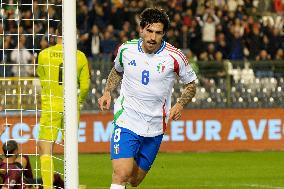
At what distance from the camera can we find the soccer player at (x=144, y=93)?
1005 centimetres

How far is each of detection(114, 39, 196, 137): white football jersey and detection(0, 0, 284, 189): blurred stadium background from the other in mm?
3951

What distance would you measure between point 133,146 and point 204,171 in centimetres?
719

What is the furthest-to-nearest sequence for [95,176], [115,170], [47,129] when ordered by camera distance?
[95,176] < [47,129] < [115,170]

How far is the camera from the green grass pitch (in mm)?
15266

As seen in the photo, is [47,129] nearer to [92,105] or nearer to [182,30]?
[92,105]

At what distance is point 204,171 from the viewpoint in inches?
678

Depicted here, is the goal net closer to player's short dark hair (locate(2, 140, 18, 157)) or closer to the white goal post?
player's short dark hair (locate(2, 140, 18, 157))

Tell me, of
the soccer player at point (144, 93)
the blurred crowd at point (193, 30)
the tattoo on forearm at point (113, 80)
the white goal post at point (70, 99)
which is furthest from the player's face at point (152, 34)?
the blurred crowd at point (193, 30)

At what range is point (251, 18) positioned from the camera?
2567 centimetres

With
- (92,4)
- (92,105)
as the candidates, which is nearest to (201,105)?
(92,105)

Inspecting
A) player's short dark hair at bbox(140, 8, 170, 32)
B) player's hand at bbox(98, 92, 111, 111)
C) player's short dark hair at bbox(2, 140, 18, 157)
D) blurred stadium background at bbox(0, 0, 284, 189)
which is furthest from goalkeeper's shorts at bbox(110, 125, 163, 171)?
blurred stadium background at bbox(0, 0, 284, 189)

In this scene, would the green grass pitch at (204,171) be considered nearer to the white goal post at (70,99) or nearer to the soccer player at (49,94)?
the soccer player at (49,94)

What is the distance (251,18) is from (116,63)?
15614 mm

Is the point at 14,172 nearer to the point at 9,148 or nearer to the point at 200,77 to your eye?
the point at 9,148
